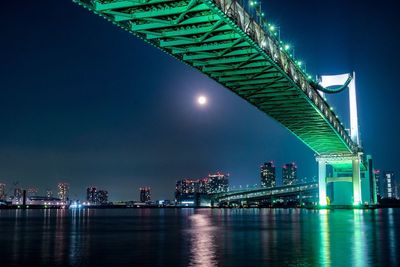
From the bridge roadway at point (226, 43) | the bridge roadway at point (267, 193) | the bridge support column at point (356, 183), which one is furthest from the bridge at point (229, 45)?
the bridge roadway at point (267, 193)

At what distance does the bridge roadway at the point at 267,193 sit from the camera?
512 feet

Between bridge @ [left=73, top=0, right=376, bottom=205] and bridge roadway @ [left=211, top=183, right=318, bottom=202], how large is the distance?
9897 cm

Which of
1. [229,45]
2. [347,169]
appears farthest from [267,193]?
[229,45]

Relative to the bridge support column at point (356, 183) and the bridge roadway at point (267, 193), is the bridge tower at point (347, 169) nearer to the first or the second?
the bridge support column at point (356, 183)

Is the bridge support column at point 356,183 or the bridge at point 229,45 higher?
the bridge at point 229,45

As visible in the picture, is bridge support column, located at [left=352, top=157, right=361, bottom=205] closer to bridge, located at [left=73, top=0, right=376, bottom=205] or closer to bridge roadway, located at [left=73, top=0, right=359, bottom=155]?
bridge, located at [left=73, top=0, right=376, bottom=205]

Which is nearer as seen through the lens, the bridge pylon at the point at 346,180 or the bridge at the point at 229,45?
the bridge at the point at 229,45

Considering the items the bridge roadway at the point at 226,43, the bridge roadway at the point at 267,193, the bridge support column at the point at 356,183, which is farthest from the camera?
the bridge roadway at the point at 267,193

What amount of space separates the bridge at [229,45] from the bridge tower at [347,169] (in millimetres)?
30382

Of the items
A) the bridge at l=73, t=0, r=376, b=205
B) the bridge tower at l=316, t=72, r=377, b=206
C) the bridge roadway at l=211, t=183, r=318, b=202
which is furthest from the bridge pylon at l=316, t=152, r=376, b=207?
the bridge roadway at l=211, t=183, r=318, b=202

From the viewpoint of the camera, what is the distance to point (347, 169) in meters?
101

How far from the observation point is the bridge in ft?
84.3

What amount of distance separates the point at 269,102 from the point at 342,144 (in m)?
32.6

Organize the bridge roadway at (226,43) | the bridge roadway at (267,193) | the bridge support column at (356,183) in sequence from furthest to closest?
1. the bridge roadway at (267,193)
2. the bridge support column at (356,183)
3. the bridge roadway at (226,43)
